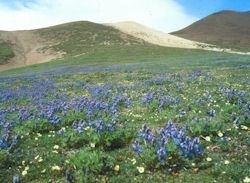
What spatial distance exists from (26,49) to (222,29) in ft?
301

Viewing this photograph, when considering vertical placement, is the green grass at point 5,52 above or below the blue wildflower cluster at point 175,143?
below

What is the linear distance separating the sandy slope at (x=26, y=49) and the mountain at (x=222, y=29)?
59.6 m

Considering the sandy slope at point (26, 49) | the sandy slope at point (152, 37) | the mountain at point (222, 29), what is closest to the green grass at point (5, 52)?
the sandy slope at point (26, 49)

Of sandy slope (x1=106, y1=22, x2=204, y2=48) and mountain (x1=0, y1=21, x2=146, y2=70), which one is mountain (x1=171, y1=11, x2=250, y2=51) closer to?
sandy slope (x1=106, y1=22, x2=204, y2=48)

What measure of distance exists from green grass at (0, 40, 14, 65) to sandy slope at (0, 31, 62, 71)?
119 cm

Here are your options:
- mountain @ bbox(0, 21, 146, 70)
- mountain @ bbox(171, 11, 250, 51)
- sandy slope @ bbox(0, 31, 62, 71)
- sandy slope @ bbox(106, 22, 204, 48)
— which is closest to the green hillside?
mountain @ bbox(0, 21, 146, 70)

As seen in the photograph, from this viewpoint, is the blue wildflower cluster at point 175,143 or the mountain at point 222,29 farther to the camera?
the mountain at point 222,29

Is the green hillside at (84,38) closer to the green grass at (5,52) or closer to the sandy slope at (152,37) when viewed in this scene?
the sandy slope at (152,37)

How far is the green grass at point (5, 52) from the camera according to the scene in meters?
88.6

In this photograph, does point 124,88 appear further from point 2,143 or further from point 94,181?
point 94,181

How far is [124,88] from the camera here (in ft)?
77.8

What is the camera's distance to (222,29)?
166250mm

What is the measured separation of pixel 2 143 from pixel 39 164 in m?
1.59

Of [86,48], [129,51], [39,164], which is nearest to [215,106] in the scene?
[39,164]
